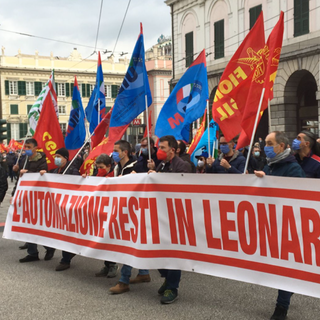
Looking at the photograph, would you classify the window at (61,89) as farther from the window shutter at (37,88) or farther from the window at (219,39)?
the window at (219,39)

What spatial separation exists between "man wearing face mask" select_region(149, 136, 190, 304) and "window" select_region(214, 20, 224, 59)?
22.7 metres

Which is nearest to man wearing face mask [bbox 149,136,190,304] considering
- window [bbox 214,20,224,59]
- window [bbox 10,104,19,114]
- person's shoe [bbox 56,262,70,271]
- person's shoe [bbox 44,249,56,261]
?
person's shoe [bbox 56,262,70,271]

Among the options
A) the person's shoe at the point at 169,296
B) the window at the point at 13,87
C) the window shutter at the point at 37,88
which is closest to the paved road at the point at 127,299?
the person's shoe at the point at 169,296

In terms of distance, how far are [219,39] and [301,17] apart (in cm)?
604

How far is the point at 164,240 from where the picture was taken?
5.11 meters

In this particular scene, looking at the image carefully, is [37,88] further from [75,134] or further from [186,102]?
[186,102]

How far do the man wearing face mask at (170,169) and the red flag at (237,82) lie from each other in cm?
97

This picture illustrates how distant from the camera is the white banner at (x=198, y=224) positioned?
4.20 m

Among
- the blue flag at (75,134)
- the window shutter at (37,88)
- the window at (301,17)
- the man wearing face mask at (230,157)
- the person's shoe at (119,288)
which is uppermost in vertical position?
the window shutter at (37,88)

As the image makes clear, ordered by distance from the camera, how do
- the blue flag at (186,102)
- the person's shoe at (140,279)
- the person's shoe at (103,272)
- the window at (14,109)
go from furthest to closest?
the window at (14,109), the blue flag at (186,102), the person's shoe at (103,272), the person's shoe at (140,279)

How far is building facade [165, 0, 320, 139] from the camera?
2208 centimetres

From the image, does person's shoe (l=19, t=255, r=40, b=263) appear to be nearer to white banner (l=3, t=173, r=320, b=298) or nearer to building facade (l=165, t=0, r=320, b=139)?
white banner (l=3, t=173, r=320, b=298)

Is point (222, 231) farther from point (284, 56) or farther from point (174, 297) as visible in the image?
point (284, 56)

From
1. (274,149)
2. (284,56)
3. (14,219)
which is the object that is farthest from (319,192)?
(284,56)
